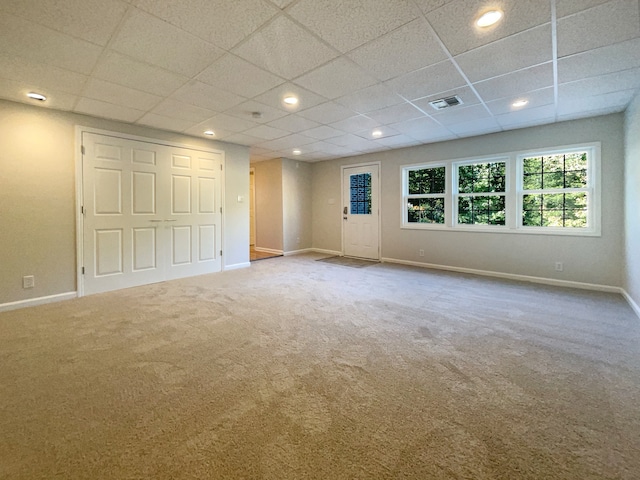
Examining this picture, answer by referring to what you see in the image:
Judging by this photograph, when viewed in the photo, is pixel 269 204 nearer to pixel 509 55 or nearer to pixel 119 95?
pixel 119 95

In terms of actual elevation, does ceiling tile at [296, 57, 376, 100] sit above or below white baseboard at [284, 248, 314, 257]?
above

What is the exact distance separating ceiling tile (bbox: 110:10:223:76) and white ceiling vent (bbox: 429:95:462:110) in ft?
8.51

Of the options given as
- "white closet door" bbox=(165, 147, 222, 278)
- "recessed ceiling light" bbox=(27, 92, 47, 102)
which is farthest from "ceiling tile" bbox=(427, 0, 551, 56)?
"white closet door" bbox=(165, 147, 222, 278)

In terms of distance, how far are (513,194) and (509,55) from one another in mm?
3030

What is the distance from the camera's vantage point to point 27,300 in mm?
3615

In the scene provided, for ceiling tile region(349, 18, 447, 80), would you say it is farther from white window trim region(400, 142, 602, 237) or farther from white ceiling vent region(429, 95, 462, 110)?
white window trim region(400, 142, 602, 237)

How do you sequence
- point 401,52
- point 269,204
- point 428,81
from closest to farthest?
1. point 401,52
2. point 428,81
3. point 269,204

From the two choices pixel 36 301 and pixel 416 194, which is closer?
pixel 36 301

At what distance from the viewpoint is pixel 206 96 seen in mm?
3396

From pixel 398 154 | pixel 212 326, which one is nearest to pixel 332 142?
pixel 398 154

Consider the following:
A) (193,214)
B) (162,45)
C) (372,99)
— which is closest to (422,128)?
(372,99)

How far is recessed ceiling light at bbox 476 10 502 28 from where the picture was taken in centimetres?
201

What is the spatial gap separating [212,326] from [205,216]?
9.81 feet

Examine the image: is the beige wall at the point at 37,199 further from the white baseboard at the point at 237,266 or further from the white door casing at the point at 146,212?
the white baseboard at the point at 237,266
